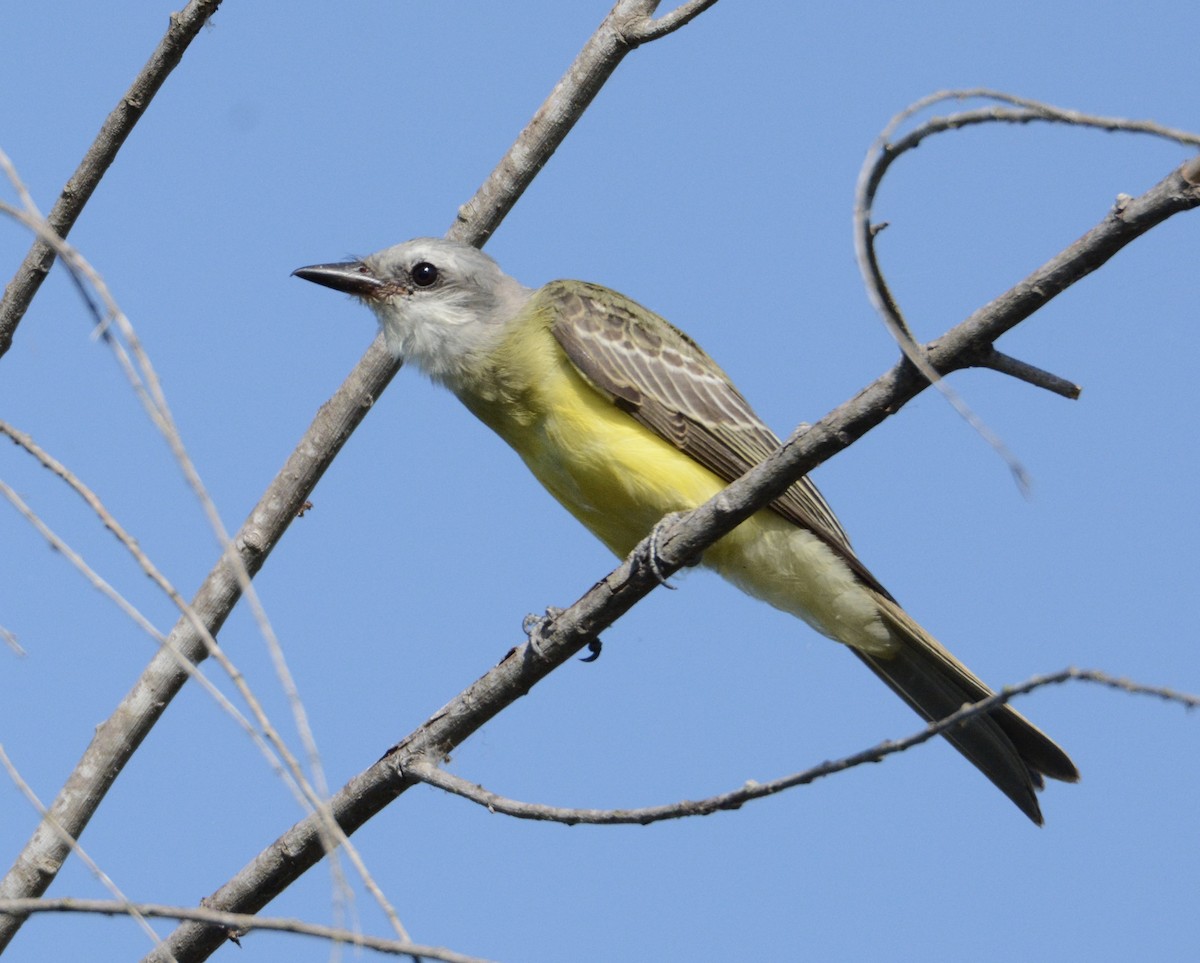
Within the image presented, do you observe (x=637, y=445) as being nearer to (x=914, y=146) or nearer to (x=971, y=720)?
(x=971, y=720)

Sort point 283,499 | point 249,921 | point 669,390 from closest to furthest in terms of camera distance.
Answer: point 249,921 → point 283,499 → point 669,390

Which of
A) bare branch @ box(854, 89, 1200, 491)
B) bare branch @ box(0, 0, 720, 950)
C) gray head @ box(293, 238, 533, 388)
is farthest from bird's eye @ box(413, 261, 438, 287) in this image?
bare branch @ box(854, 89, 1200, 491)

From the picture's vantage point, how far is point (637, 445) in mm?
6887

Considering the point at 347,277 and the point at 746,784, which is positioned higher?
the point at 347,277

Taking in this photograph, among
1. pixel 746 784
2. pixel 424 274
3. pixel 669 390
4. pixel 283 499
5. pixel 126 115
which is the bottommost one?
pixel 746 784

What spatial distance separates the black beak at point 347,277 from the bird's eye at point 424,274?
190 millimetres

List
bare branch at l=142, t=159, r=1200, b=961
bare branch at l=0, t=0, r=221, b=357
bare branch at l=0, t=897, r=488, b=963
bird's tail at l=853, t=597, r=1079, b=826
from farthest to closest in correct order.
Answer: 1. bird's tail at l=853, t=597, r=1079, b=826
2. bare branch at l=0, t=0, r=221, b=357
3. bare branch at l=142, t=159, r=1200, b=961
4. bare branch at l=0, t=897, r=488, b=963

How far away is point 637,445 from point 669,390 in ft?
2.02

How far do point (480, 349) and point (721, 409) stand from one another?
132 centimetres

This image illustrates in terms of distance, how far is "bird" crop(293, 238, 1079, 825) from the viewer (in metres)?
6.75

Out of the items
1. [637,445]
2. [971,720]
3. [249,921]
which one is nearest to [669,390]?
[637,445]

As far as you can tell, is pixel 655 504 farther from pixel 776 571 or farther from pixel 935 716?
pixel 935 716

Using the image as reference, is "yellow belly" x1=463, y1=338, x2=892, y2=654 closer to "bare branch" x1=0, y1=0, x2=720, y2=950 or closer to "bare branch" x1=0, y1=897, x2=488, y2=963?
"bare branch" x1=0, y1=0, x2=720, y2=950

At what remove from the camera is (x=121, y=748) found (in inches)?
203
